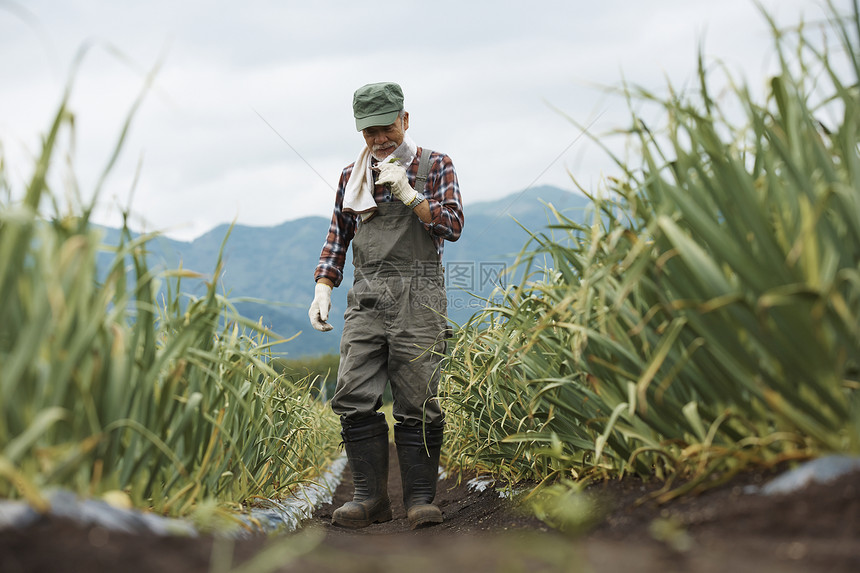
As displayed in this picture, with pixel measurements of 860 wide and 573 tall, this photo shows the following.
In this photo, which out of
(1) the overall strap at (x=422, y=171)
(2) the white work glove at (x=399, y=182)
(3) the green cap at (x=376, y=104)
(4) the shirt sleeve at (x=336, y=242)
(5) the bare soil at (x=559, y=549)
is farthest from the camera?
(4) the shirt sleeve at (x=336, y=242)

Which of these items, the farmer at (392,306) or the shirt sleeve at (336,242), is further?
the shirt sleeve at (336,242)

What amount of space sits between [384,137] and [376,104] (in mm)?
155

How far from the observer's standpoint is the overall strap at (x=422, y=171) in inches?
123

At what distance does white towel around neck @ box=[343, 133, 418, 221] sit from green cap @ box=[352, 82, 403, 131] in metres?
0.14

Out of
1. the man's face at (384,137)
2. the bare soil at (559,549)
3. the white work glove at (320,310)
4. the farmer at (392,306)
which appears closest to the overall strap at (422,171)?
the farmer at (392,306)

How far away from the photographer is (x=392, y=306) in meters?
2.99

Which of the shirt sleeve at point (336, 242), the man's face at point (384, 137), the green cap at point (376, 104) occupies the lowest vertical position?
the shirt sleeve at point (336, 242)

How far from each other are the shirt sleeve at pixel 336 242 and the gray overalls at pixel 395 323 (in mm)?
257

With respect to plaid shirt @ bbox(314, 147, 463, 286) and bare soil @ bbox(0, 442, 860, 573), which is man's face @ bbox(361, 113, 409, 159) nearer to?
plaid shirt @ bbox(314, 147, 463, 286)

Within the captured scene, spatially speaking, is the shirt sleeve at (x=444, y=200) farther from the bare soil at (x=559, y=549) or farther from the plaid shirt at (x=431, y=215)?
the bare soil at (x=559, y=549)

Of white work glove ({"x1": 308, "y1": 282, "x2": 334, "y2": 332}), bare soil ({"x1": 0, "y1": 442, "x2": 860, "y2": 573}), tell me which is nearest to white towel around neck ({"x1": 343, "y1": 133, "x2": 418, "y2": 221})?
white work glove ({"x1": 308, "y1": 282, "x2": 334, "y2": 332})

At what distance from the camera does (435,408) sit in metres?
3.04

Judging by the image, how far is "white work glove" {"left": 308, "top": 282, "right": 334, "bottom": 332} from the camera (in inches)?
125

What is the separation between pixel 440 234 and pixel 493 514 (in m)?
1.15
